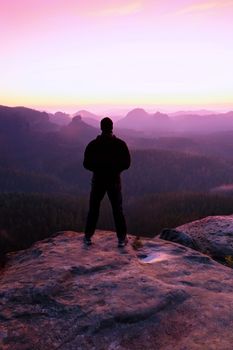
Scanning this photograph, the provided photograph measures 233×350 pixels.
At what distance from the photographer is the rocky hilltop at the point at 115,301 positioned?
24.5 feet

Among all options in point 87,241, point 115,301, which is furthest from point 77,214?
point 115,301

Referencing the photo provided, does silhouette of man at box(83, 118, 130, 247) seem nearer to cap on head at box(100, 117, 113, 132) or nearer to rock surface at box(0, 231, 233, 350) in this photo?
cap on head at box(100, 117, 113, 132)

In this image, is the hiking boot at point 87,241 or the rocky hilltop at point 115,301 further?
the hiking boot at point 87,241

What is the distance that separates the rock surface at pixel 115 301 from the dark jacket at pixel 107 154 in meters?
2.48

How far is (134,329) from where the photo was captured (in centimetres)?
784

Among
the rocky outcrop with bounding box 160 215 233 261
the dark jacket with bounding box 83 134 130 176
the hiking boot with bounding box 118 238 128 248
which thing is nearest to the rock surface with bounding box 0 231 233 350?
the hiking boot with bounding box 118 238 128 248

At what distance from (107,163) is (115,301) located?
4.81m

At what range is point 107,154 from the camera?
12.4 m

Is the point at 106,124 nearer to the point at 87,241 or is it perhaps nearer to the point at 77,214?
the point at 87,241

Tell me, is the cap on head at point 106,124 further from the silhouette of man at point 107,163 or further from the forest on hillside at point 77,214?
the forest on hillside at point 77,214

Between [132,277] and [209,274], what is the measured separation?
222 cm

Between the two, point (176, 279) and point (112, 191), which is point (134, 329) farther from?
point (112, 191)

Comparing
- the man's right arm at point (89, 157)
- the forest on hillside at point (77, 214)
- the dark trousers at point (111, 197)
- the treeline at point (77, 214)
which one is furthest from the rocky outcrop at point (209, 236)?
the forest on hillside at point (77, 214)

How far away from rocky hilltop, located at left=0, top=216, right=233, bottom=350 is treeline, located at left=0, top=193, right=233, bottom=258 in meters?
105
